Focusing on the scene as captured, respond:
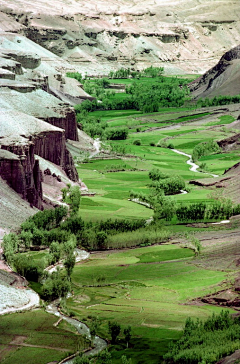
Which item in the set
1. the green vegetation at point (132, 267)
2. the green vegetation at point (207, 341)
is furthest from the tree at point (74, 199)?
the green vegetation at point (207, 341)

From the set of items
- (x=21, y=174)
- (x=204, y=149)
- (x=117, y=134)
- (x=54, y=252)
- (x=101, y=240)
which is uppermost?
(x=21, y=174)

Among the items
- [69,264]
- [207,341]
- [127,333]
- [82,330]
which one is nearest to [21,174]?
[69,264]

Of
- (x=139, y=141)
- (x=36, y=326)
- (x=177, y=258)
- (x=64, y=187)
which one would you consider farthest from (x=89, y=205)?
(x=139, y=141)

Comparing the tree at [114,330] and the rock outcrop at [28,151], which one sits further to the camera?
the rock outcrop at [28,151]

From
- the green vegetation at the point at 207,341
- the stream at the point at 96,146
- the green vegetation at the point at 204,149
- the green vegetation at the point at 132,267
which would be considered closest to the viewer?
the green vegetation at the point at 207,341

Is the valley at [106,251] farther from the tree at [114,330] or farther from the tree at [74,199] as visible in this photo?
the tree at [74,199]

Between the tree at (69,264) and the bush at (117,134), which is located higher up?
the tree at (69,264)

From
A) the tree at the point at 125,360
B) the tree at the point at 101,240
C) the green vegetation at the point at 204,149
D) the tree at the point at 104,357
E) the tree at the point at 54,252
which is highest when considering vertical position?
the tree at the point at 125,360

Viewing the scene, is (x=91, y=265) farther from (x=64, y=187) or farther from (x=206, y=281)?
(x=64, y=187)

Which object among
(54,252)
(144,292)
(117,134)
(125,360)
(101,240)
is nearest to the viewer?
(125,360)

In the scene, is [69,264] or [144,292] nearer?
[144,292]

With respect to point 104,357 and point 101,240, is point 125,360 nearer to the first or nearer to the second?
point 104,357
